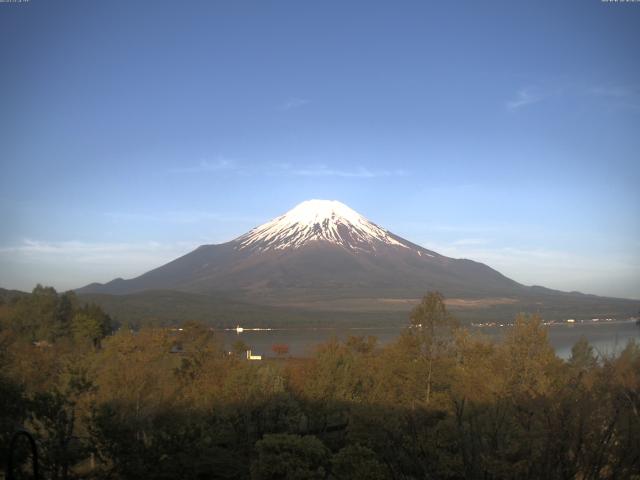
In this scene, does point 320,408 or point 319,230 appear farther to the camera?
point 319,230

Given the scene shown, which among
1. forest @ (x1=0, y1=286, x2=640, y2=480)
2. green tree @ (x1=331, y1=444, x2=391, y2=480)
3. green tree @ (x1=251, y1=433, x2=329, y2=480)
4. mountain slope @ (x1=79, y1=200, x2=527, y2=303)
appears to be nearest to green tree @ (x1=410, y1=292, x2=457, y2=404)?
forest @ (x1=0, y1=286, x2=640, y2=480)

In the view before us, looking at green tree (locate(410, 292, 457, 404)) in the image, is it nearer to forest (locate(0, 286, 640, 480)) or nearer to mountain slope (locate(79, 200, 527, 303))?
forest (locate(0, 286, 640, 480))

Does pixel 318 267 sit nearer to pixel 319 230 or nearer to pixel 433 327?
pixel 319 230

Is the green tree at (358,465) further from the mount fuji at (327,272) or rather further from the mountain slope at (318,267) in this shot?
the mountain slope at (318,267)

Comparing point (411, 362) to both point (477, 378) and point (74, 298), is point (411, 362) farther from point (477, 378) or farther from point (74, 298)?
point (74, 298)

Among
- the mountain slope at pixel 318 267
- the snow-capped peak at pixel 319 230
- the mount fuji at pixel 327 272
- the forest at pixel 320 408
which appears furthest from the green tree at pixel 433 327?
the snow-capped peak at pixel 319 230

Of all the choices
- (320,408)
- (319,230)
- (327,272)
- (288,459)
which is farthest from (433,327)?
(319,230)
